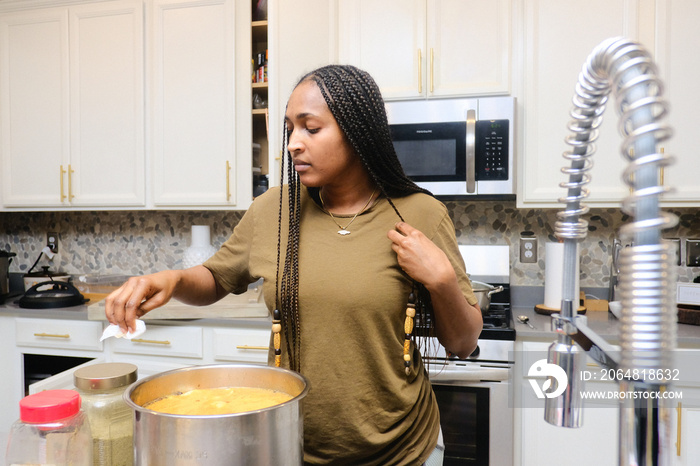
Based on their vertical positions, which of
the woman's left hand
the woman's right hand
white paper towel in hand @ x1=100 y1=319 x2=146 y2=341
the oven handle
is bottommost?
the oven handle

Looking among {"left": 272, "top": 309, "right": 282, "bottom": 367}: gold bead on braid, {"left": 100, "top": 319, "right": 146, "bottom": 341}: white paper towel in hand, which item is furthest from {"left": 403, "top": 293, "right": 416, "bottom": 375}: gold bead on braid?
{"left": 100, "top": 319, "right": 146, "bottom": 341}: white paper towel in hand

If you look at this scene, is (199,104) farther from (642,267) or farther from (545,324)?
(642,267)

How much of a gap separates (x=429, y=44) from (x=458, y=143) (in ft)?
1.42

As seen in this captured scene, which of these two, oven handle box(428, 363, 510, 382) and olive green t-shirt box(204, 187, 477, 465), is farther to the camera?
oven handle box(428, 363, 510, 382)

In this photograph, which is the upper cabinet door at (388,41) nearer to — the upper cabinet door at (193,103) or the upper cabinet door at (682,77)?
the upper cabinet door at (193,103)

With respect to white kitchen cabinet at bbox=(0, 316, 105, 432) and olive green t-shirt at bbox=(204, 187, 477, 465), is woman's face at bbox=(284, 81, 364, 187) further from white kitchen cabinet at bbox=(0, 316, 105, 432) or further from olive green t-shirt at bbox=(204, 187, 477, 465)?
white kitchen cabinet at bbox=(0, 316, 105, 432)

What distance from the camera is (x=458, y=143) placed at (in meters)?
2.05

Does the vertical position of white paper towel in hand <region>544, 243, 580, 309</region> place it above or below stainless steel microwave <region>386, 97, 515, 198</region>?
below

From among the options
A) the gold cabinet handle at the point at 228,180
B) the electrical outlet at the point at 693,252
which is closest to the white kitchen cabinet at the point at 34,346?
the gold cabinet handle at the point at 228,180

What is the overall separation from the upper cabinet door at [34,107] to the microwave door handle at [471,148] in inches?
78.3

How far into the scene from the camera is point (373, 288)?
934mm

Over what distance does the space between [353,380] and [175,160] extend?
1841 millimetres

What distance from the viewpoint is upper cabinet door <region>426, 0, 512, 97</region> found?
2031 mm

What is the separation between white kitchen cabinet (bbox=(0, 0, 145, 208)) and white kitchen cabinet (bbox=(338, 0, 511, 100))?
3.68 ft
